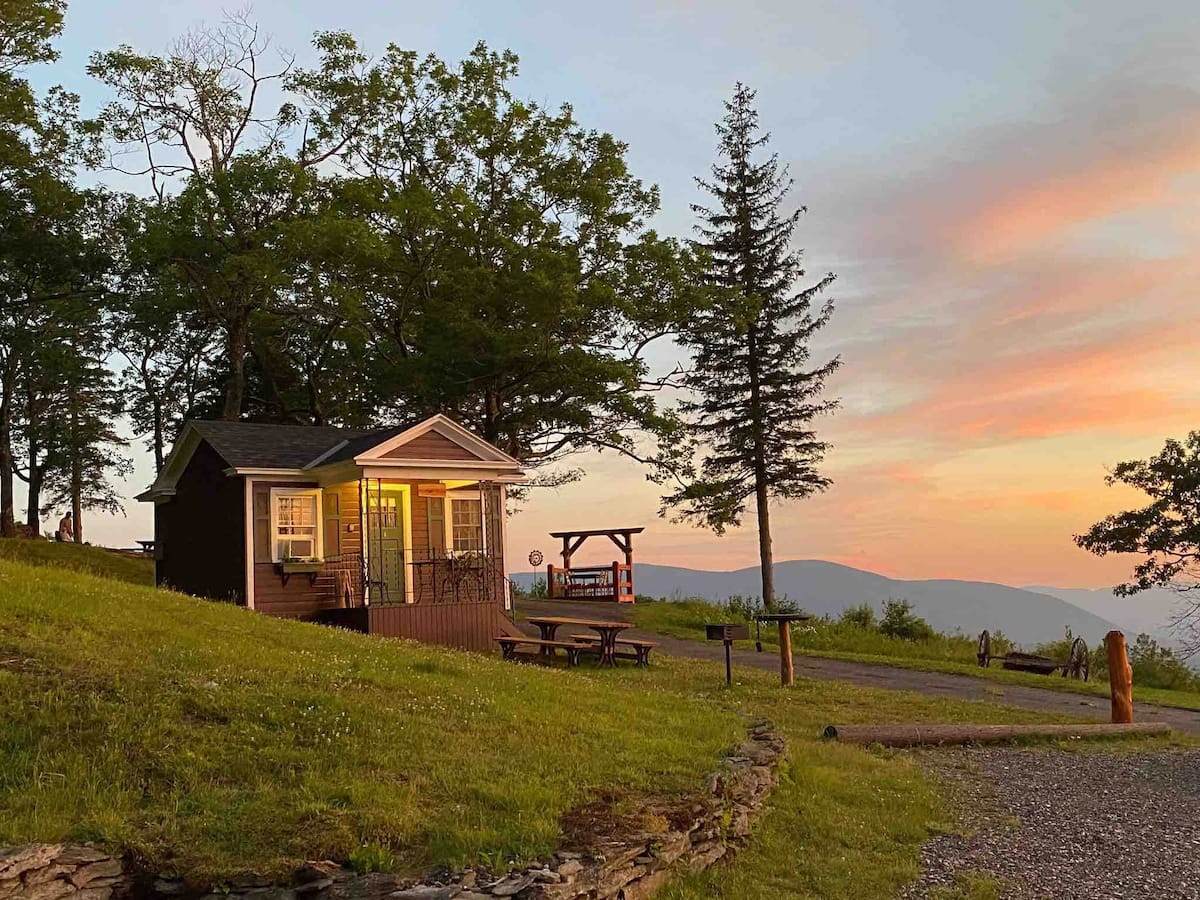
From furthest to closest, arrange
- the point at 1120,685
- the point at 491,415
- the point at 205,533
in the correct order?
the point at 491,415 → the point at 205,533 → the point at 1120,685

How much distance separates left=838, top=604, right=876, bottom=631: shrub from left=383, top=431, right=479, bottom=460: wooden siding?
42.5 ft

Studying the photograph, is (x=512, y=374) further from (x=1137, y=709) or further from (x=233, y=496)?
(x=1137, y=709)

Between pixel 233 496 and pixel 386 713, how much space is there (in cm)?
1369

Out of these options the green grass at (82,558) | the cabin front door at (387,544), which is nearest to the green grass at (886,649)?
the cabin front door at (387,544)

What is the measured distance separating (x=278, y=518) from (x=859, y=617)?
16879 mm

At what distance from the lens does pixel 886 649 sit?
25266mm

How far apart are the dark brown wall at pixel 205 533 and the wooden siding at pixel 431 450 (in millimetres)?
3419

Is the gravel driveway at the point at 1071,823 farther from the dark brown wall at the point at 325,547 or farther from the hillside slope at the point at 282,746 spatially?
the dark brown wall at the point at 325,547

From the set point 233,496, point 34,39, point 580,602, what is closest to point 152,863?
point 233,496

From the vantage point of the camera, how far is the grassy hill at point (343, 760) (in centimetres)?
637

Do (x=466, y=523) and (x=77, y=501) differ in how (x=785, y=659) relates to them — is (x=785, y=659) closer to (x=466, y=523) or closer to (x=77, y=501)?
(x=466, y=523)

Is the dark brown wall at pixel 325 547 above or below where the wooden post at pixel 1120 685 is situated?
above

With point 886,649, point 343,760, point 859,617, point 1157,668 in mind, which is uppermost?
point 343,760

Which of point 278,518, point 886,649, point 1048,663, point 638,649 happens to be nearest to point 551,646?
point 638,649
